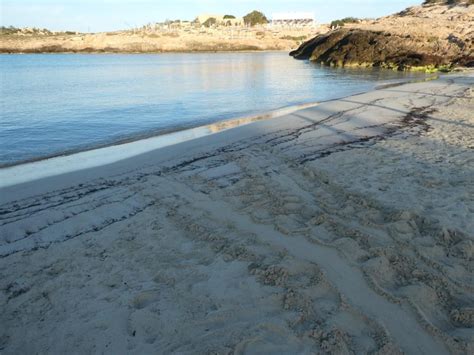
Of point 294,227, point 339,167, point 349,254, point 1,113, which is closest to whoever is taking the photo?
point 349,254

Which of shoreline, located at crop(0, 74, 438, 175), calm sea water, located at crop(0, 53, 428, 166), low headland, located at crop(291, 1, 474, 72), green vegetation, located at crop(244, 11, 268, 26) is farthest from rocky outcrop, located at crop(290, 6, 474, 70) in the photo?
green vegetation, located at crop(244, 11, 268, 26)

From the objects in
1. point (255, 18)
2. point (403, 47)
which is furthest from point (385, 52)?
point (255, 18)

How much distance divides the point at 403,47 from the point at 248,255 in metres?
38.3

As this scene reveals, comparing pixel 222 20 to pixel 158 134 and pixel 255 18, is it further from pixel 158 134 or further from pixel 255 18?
pixel 158 134

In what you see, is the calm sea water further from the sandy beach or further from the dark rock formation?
the dark rock formation

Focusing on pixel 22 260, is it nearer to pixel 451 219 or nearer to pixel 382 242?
pixel 382 242

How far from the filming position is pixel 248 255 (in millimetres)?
4293

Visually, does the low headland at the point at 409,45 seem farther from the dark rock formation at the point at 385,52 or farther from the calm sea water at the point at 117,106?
the calm sea water at the point at 117,106

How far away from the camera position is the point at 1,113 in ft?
54.3

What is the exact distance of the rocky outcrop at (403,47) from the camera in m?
32.5

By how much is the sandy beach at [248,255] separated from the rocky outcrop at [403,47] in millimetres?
28545

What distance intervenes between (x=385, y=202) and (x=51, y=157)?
27.4ft

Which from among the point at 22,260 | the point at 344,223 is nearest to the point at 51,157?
the point at 22,260

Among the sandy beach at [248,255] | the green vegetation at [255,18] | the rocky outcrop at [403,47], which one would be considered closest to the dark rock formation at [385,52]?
the rocky outcrop at [403,47]
